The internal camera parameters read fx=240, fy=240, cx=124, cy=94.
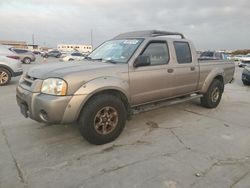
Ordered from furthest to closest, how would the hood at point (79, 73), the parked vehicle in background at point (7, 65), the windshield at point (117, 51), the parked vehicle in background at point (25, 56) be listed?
the parked vehicle in background at point (25, 56), the parked vehicle in background at point (7, 65), the windshield at point (117, 51), the hood at point (79, 73)

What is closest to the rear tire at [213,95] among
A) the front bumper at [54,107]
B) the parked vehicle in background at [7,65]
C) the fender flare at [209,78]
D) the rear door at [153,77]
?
the fender flare at [209,78]

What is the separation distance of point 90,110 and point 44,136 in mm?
1219

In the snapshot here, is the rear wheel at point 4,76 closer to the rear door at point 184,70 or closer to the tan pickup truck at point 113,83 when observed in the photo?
the tan pickup truck at point 113,83

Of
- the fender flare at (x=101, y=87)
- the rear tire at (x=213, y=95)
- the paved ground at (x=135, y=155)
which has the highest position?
the fender flare at (x=101, y=87)

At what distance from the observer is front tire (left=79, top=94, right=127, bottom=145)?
3.75 m

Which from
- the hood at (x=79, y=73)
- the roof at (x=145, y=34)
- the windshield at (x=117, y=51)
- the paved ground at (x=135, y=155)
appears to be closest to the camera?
the paved ground at (x=135, y=155)

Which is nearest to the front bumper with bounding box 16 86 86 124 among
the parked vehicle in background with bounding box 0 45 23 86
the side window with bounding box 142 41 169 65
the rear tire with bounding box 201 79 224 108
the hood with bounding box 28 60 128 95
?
the hood with bounding box 28 60 128 95

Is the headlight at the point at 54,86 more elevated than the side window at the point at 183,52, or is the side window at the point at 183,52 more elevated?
the side window at the point at 183,52

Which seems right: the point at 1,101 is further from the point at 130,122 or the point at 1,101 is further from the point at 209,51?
the point at 209,51

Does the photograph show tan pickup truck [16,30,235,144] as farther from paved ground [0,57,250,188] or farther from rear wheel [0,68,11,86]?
rear wheel [0,68,11,86]

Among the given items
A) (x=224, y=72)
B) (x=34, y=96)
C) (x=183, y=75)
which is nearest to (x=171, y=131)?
(x=183, y=75)

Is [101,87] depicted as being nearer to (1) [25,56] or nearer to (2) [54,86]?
(2) [54,86]

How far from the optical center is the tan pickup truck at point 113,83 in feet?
11.8

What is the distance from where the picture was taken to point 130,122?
5.19m
